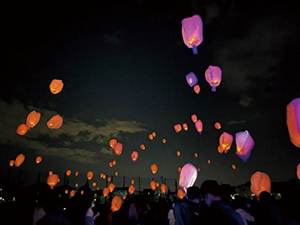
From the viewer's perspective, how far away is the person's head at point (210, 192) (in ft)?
6.72

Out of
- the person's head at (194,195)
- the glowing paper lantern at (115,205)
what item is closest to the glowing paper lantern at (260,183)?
the person's head at (194,195)

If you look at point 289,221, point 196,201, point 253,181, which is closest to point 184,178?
point 253,181

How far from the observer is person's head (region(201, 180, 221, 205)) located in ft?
6.72

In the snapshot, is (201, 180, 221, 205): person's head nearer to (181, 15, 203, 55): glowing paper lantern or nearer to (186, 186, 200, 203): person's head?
(186, 186, 200, 203): person's head

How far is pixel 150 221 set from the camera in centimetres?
817

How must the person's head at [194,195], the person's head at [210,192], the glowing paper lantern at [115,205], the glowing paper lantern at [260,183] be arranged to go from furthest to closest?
the glowing paper lantern at [115,205], the glowing paper lantern at [260,183], the person's head at [194,195], the person's head at [210,192]

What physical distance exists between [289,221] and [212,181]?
87 cm

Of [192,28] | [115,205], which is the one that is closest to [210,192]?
[192,28]

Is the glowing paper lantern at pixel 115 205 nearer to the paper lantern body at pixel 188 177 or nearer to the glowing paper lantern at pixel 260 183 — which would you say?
the paper lantern body at pixel 188 177

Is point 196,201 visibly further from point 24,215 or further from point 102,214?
point 102,214

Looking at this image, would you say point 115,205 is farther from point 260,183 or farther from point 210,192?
point 210,192

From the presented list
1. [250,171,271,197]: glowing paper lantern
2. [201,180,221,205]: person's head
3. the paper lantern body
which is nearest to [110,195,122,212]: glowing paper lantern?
the paper lantern body

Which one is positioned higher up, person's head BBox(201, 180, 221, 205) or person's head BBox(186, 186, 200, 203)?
person's head BBox(201, 180, 221, 205)

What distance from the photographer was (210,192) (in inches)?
82.0
